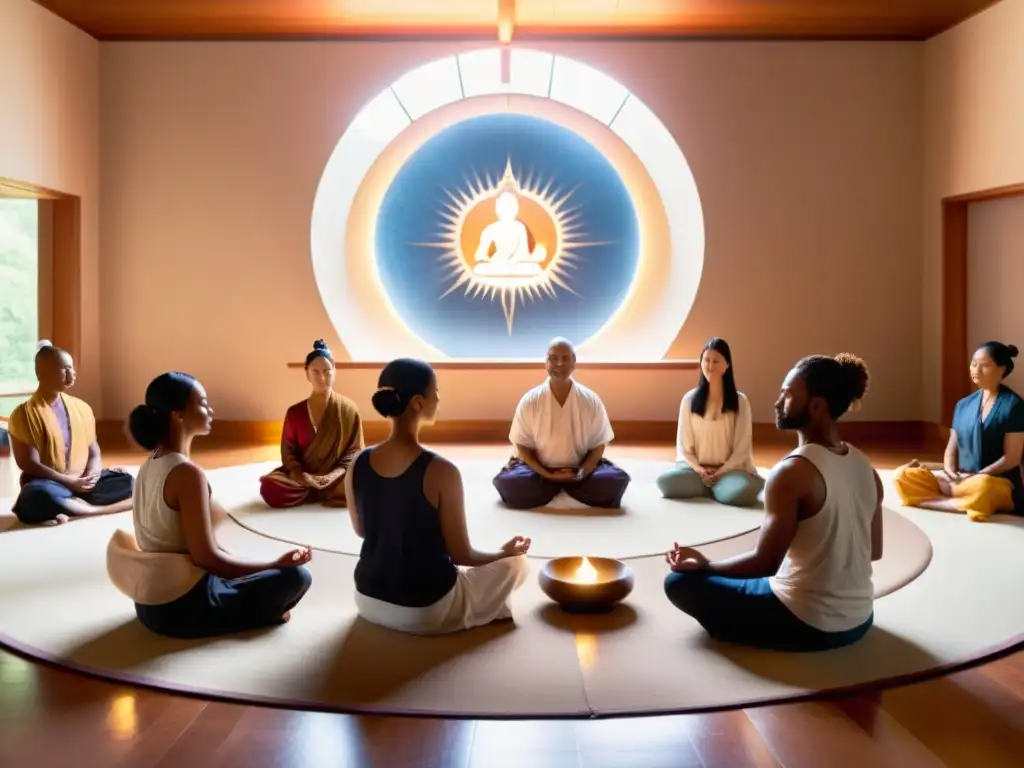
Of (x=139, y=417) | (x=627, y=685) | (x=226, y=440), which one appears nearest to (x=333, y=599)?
(x=139, y=417)

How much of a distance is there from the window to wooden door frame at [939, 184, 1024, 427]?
287 inches

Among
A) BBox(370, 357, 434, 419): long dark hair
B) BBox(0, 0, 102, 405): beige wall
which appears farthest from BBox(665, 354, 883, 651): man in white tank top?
BBox(0, 0, 102, 405): beige wall

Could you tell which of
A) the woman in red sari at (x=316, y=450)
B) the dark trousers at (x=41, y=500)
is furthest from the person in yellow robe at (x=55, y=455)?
the woman in red sari at (x=316, y=450)

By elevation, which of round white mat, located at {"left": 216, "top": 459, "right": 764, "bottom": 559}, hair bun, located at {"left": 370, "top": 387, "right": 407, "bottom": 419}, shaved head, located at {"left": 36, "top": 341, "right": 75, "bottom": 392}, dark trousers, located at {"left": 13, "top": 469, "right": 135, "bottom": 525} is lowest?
round white mat, located at {"left": 216, "top": 459, "right": 764, "bottom": 559}

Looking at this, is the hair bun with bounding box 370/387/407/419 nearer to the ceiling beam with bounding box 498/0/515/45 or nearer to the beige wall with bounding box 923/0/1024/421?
the ceiling beam with bounding box 498/0/515/45

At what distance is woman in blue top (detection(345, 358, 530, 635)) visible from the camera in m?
2.86

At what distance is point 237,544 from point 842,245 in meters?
5.58

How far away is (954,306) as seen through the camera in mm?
7359

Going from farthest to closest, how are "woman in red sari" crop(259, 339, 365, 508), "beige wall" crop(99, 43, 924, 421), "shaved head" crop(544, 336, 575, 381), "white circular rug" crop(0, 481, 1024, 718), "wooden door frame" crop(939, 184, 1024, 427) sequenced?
"beige wall" crop(99, 43, 924, 421) < "wooden door frame" crop(939, 184, 1024, 427) < "woman in red sari" crop(259, 339, 365, 508) < "shaved head" crop(544, 336, 575, 381) < "white circular rug" crop(0, 481, 1024, 718)

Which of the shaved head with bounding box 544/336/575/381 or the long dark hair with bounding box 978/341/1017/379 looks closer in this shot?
the long dark hair with bounding box 978/341/1017/379

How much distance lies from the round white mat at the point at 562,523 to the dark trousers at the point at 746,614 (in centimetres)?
110

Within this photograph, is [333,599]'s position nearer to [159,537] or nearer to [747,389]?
[159,537]

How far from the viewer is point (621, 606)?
3268 millimetres

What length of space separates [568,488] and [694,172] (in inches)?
145
